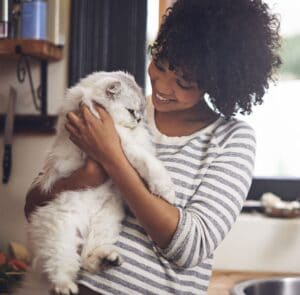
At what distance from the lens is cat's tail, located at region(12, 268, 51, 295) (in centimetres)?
115

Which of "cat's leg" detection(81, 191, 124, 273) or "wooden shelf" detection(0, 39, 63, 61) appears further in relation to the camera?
"wooden shelf" detection(0, 39, 63, 61)

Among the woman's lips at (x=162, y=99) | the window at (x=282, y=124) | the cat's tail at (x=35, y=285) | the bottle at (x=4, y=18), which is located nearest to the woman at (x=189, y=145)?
the woman's lips at (x=162, y=99)

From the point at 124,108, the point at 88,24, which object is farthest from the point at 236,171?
the point at 88,24

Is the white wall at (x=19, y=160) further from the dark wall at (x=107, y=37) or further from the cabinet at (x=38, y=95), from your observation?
the dark wall at (x=107, y=37)

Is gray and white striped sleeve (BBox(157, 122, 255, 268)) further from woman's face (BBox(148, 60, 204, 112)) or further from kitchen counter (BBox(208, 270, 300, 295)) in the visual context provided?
kitchen counter (BBox(208, 270, 300, 295))

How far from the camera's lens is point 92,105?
3.75ft

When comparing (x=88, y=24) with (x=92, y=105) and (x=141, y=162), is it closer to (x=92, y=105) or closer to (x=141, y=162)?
(x=92, y=105)

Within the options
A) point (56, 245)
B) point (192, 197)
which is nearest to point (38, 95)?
point (56, 245)

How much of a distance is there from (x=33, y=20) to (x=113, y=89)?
2.38 feet

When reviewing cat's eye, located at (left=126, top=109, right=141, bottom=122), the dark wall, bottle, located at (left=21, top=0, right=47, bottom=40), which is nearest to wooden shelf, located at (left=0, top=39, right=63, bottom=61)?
bottle, located at (left=21, top=0, right=47, bottom=40)

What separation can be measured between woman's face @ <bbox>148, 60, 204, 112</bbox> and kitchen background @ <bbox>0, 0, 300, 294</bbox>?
77cm

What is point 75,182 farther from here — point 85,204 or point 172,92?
point 172,92

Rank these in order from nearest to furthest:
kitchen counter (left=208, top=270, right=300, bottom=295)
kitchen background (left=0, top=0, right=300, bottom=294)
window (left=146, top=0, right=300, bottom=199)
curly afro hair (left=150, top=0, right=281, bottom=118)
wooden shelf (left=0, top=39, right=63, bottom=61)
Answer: curly afro hair (left=150, top=0, right=281, bottom=118) → kitchen counter (left=208, top=270, right=300, bottom=295) → wooden shelf (left=0, top=39, right=63, bottom=61) → kitchen background (left=0, top=0, right=300, bottom=294) → window (left=146, top=0, right=300, bottom=199)

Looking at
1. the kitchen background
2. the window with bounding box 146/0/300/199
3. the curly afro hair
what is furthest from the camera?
the window with bounding box 146/0/300/199
